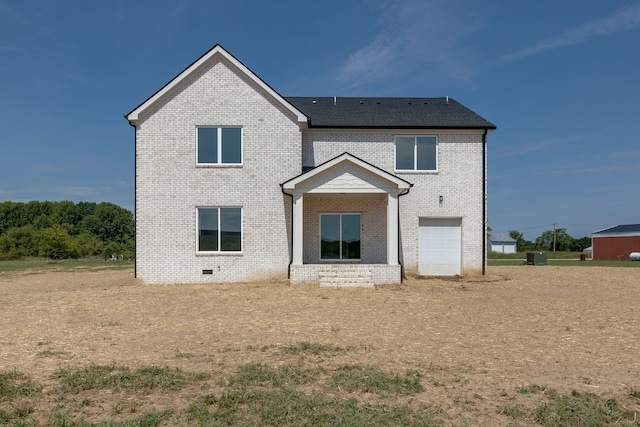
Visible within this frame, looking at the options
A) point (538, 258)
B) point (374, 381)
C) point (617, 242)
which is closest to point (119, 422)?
point (374, 381)

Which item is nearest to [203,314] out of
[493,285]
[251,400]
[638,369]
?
[251,400]

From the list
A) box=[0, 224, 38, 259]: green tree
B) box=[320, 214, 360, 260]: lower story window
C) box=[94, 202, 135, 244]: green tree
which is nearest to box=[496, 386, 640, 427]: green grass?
box=[320, 214, 360, 260]: lower story window

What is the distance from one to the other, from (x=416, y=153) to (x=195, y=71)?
32.5 feet

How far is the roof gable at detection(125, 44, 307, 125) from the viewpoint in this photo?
16.7 metres

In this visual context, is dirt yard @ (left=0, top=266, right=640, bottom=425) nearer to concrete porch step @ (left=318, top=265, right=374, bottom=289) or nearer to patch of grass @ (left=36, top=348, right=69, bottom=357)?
patch of grass @ (left=36, top=348, right=69, bottom=357)

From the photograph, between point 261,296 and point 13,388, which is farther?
point 261,296

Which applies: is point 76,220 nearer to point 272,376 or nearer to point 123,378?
point 123,378

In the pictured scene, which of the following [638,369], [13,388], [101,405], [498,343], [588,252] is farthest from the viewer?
[588,252]

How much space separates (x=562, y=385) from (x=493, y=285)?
36.2 feet

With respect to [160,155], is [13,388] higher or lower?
lower

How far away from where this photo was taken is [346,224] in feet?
59.8

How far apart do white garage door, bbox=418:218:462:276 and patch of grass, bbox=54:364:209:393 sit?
1417 centimetres

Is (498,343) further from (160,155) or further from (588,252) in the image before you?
(588,252)

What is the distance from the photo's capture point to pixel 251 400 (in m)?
4.98
